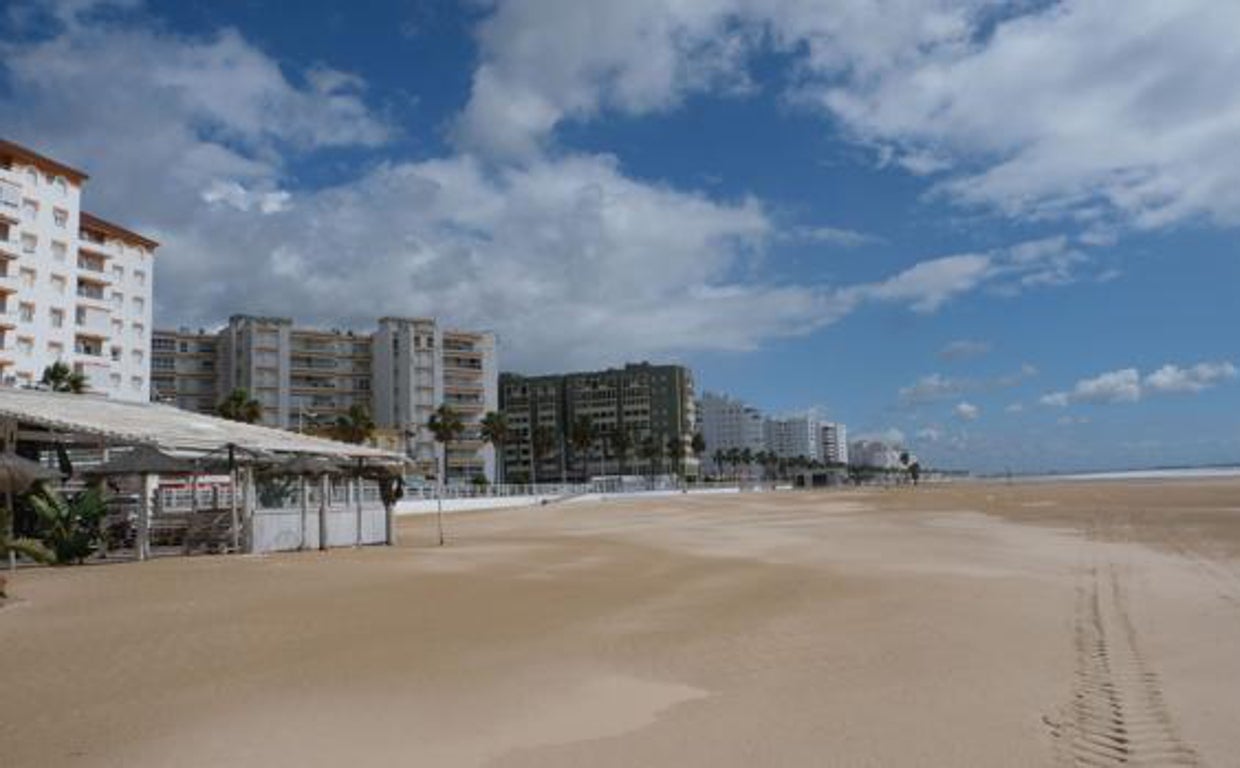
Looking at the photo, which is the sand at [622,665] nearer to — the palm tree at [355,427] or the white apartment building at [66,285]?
the white apartment building at [66,285]

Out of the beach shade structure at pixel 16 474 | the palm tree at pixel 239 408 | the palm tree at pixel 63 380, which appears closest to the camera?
the beach shade structure at pixel 16 474

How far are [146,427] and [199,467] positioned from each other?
1.58m

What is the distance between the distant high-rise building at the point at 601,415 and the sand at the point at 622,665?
130m

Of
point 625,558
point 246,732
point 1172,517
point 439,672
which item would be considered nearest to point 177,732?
point 246,732

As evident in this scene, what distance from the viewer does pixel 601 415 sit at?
16975 cm

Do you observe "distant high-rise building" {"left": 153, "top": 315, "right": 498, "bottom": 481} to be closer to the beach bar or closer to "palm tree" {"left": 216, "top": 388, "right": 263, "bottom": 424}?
"palm tree" {"left": 216, "top": 388, "right": 263, "bottom": 424}

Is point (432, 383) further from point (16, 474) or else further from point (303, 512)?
point (16, 474)

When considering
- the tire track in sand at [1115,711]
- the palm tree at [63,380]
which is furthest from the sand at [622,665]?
the palm tree at [63,380]

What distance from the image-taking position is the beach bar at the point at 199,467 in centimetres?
2089

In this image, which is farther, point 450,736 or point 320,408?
point 320,408

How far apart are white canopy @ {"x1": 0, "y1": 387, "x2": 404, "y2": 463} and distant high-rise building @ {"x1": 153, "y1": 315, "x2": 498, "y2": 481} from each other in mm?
78988

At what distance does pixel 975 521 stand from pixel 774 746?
110 feet

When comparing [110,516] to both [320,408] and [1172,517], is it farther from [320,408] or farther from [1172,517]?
[320,408]

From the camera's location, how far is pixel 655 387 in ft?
541
